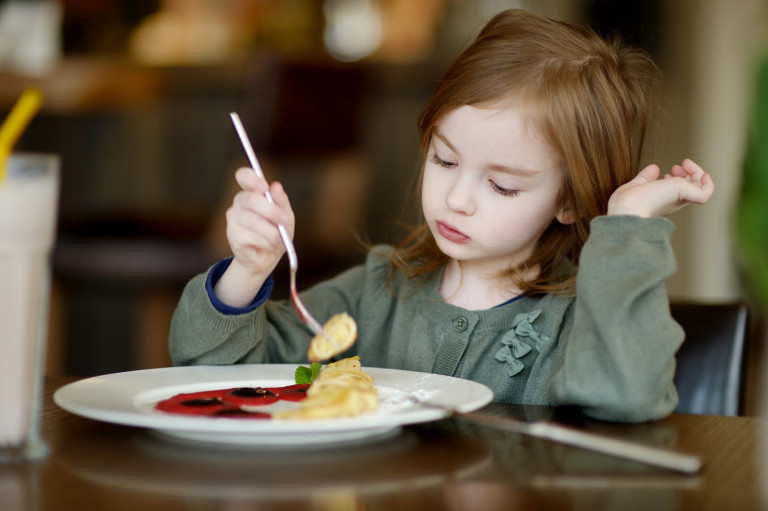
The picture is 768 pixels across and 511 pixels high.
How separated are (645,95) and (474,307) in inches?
15.1

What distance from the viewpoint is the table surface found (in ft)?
2.09

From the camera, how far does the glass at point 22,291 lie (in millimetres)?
721

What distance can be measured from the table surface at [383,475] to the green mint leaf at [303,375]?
0.17 meters

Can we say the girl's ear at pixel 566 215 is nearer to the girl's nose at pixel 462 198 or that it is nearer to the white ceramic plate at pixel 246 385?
the girl's nose at pixel 462 198

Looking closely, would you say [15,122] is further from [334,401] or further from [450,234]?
[450,234]

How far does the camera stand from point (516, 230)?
3.87 feet

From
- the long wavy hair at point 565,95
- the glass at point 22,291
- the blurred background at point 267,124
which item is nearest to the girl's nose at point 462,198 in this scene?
the long wavy hair at point 565,95

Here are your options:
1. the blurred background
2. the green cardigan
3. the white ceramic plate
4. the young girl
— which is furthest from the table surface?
the blurred background

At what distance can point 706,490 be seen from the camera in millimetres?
679

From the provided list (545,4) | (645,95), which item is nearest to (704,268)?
(545,4)

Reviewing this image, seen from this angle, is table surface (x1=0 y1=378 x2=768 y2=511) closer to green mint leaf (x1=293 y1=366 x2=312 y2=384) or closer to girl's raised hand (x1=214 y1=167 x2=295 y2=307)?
green mint leaf (x1=293 y1=366 x2=312 y2=384)

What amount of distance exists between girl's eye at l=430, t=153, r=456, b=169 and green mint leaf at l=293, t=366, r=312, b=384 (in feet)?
1.15

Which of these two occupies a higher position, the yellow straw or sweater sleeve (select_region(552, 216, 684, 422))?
the yellow straw

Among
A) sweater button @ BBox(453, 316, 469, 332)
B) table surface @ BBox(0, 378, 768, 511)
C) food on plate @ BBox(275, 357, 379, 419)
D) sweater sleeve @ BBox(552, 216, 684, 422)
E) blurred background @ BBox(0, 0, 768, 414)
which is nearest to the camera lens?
table surface @ BBox(0, 378, 768, 511)
